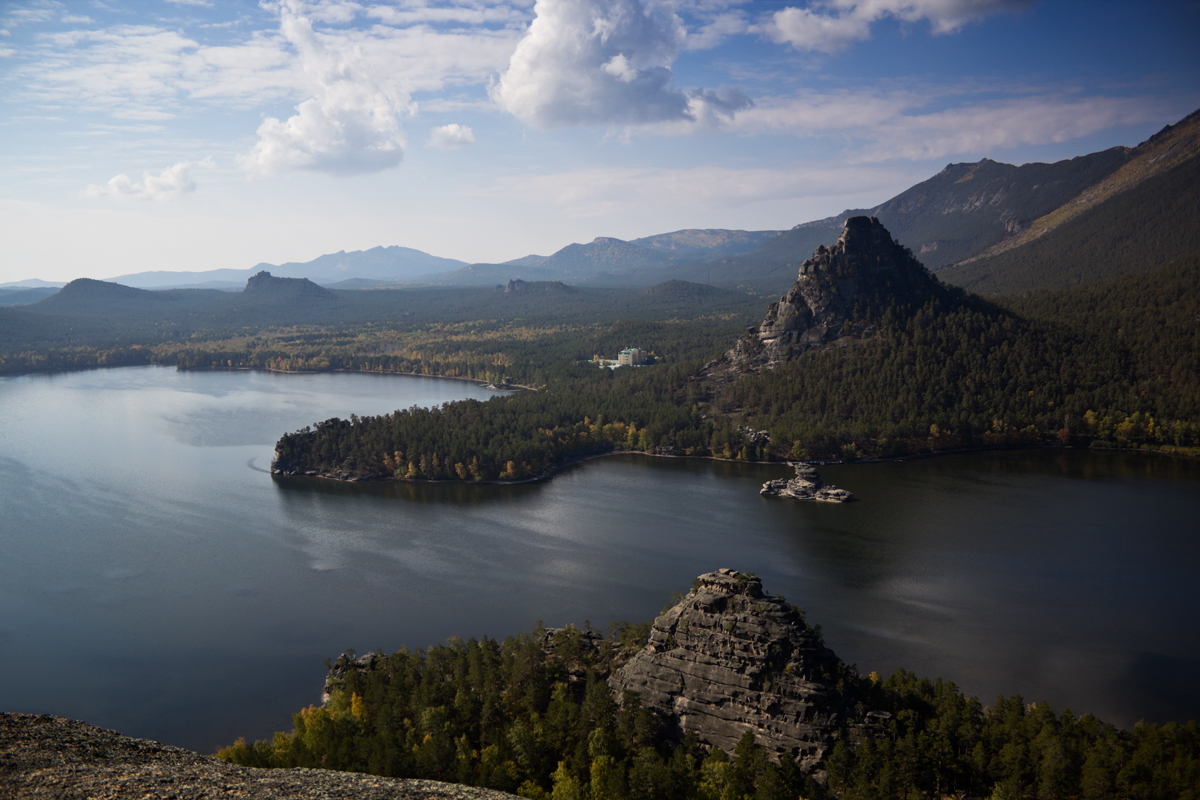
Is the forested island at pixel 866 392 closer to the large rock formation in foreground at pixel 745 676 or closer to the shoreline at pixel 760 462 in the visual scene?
the shoreline at pixel 760 462

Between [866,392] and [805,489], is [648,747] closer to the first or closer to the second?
[805,489]

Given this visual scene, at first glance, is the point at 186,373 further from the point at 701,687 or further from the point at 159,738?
the point at 701,687

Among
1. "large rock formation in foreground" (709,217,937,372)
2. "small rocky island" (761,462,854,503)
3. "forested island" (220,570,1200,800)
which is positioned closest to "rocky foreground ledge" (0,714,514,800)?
"forested island" (220,570,1200,800)

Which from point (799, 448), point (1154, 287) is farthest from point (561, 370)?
point (1154, 287)

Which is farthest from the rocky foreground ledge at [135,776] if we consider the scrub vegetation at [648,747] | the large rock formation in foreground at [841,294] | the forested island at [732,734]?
the large rock formation in foreground at [841,294]

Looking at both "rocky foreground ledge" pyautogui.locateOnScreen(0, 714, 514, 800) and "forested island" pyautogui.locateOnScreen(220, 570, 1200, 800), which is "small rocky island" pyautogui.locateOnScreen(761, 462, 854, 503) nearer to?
"forested island" pyautogui.locateOnScreen(220, 570, 1200, 800)

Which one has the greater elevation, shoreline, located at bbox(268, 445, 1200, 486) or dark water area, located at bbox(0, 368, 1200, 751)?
shoreline, located at bbox(268, 445, 1200, 486)
